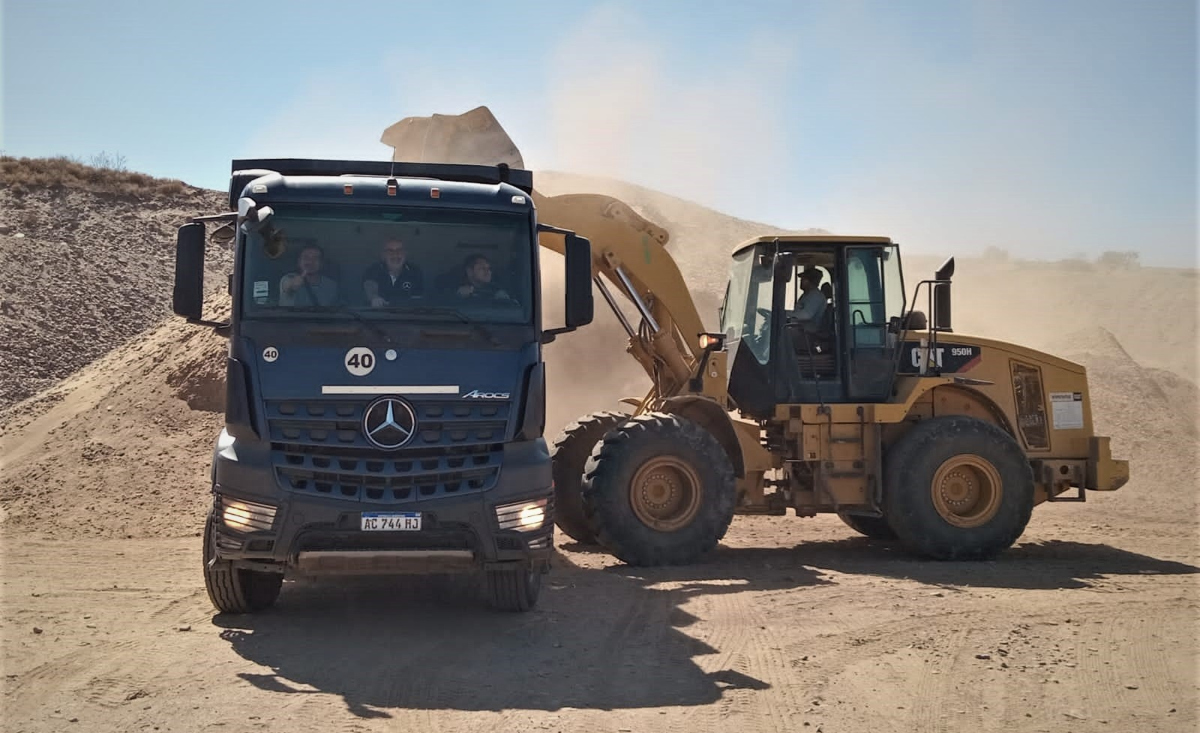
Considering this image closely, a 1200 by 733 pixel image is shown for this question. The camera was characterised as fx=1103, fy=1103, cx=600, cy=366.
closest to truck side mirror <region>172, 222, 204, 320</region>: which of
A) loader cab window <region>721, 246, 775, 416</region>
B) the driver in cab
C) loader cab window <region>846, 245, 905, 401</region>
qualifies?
the driver in cab

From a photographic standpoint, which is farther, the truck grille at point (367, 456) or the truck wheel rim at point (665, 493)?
the truck wheel rim at point (665, 493)

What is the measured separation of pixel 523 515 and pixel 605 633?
117 centimetres

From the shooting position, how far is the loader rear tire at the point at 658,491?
10.6 metres

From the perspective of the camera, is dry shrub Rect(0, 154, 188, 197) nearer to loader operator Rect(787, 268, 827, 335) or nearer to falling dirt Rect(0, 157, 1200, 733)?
falling dirt Rect(0, 157, 1200, 733)

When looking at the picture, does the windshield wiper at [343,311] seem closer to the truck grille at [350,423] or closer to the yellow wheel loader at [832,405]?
the truck grille at [350,423]

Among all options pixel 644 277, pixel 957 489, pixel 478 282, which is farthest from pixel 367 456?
pixel 957 489

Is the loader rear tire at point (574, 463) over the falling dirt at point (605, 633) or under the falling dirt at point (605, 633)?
over

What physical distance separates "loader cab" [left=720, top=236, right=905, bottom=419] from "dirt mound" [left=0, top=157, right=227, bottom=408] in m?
18.2

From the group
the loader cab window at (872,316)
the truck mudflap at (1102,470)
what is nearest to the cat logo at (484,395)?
the loader cab window at (872,316)

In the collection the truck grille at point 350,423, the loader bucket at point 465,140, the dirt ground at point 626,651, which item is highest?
the loader bucket at point 465,140

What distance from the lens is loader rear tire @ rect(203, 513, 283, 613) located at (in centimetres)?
794

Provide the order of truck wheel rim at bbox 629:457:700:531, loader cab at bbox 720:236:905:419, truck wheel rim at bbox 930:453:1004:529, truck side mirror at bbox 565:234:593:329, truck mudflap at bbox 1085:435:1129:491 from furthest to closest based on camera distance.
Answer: truck mudflap at bbox 1085:435:1129:491 → loader cab at bbox 720:236:905:419 → truck wheel rim at bbox 930:453:1004:529 → truck wheel rim at bbox 629:457:700:531 → truck side mirror at bbox 565:234:593:329

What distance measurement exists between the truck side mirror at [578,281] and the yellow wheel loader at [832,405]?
2.73 metres

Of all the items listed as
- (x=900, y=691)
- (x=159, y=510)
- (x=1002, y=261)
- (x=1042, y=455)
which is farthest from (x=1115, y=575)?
(x=1002, y=261)
